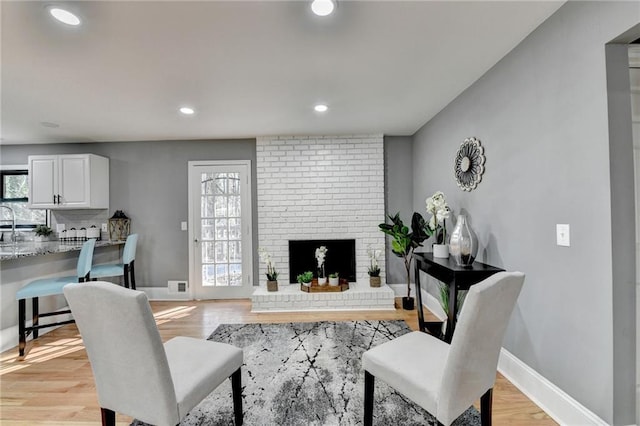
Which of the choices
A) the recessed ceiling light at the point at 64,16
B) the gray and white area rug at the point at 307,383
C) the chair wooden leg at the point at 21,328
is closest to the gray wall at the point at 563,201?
the gray and white area rug at the point at 307,383

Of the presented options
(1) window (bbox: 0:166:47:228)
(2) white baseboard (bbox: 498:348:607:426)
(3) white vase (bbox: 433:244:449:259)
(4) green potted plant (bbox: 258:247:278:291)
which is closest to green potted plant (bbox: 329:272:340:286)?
(4) green potted plant (bbox: 258:247:278:291)

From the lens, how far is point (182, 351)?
155cm

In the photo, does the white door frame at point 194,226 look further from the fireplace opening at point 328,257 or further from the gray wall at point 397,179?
the gray wall at point 397,179

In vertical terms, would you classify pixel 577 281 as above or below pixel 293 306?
above

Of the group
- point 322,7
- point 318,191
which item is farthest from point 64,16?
point 318,191

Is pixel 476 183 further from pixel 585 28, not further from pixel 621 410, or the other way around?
pixel 621 410

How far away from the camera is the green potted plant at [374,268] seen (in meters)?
3.83

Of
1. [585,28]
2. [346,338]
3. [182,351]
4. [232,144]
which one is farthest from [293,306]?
[585,28]

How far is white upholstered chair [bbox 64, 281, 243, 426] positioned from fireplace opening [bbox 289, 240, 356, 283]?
2.83m

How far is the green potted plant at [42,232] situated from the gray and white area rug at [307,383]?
10.2 ft

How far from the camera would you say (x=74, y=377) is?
2236 mm

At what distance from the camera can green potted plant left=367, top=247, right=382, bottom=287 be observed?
3.83 m

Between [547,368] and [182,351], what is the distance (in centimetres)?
217

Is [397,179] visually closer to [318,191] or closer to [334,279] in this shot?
[318,191]
